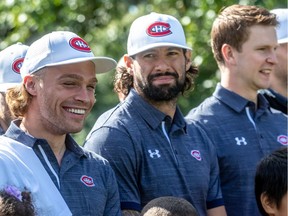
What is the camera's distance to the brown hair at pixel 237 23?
7.98 metres

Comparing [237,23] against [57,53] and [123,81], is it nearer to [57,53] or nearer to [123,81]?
[123,81]

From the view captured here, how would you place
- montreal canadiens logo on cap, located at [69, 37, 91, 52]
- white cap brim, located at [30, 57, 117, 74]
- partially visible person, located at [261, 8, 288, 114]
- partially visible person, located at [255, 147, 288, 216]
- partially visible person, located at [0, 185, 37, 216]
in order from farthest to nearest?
partially visible person, located at [261, 8, 288, 114]
partially visible person, located at [255, 147, 288, 216]
montreal canadiens logo on cap, located at [69, 37, 91, 52]
white cap brim, located at [30, 57, 117, 74]
partially visible person, located at [0, 185, 37, 216]

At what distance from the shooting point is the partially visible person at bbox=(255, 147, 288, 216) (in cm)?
694

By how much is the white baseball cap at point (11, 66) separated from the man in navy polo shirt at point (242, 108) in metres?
1.15

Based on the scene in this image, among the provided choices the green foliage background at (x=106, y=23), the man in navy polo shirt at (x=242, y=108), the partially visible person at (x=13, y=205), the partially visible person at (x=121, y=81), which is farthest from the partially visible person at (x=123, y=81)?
the green foliage background at (x=106, y=23)

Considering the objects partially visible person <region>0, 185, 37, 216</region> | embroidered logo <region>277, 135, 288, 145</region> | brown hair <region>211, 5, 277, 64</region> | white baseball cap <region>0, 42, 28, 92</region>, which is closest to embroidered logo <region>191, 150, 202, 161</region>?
embroidered logo <region>277, 135, 288, 145</region>

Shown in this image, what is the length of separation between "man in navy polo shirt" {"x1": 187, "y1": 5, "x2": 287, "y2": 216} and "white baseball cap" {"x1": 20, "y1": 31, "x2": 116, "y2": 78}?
1222mm

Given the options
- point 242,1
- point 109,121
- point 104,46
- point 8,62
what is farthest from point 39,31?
point 109,121

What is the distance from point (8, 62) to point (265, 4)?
11.3 feet

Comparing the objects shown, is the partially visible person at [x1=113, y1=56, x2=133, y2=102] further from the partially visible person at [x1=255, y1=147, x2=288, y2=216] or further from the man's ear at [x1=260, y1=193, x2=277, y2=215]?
the man's ear at [x1=260, y1=193, x2=277, y2=215]

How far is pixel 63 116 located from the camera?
6492 millimetres

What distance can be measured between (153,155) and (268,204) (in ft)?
2.41

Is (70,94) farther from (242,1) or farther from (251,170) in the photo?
(242,1)

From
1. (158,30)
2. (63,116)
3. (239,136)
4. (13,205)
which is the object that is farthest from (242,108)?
(13,205)
